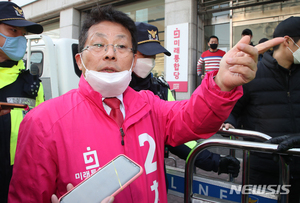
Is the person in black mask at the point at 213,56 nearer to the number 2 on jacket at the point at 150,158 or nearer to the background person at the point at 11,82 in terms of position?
the background person at the point at 11,82

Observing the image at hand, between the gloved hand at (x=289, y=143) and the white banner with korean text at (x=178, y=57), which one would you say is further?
the white banner with korean text at (x=178, y=57)

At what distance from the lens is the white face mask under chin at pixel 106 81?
49.6 inches

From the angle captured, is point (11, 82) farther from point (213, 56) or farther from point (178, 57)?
point (178, 57)

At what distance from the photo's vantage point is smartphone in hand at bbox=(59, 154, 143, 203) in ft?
2.79

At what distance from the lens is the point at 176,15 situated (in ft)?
24.2

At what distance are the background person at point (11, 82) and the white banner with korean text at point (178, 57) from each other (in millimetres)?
5468

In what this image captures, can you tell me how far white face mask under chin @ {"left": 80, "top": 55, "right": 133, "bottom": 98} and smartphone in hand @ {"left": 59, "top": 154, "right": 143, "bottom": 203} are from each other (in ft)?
1.61

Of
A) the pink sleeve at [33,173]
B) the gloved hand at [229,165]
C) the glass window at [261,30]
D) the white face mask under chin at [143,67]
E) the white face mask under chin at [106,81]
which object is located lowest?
the gloved hand at [229,165]

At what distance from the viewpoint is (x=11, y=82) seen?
2.09 meters

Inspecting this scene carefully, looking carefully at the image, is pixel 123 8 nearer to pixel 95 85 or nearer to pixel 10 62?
pixel 10 62

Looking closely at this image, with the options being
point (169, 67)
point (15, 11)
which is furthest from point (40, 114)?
point (169, 67)

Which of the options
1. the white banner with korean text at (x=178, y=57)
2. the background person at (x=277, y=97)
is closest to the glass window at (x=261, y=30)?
the white banner with korean text at (x=178, y=57)

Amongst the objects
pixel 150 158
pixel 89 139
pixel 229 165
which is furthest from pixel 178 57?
pixel 89 139

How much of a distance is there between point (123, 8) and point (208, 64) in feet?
17.1
